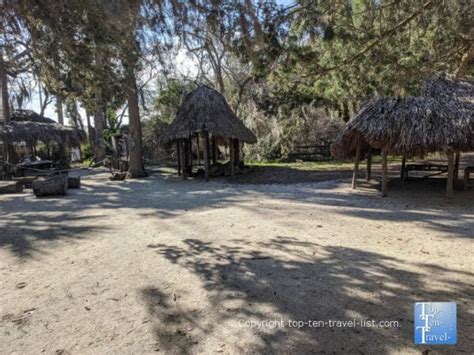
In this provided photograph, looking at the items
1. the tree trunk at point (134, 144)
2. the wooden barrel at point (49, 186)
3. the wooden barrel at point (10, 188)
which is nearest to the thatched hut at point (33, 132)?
the tree trunk at point (134, 144)

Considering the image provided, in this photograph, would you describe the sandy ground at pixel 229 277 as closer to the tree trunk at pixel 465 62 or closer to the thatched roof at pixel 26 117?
the tree trunk at pixel 465 62

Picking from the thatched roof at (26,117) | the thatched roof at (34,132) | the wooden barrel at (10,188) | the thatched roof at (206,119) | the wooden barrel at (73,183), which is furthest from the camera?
the thatched roof at (26,117)

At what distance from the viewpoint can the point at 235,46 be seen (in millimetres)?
6980

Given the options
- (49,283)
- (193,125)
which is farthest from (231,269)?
(193,125)

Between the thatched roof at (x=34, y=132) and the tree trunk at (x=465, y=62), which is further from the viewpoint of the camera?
the thatched roof at (x=34, y=132)

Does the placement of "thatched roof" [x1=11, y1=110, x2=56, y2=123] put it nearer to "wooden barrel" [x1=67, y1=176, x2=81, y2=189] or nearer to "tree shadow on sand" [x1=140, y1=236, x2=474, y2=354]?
"wooden barrel" [x1=67, y1=176, x2=81, y2=189]

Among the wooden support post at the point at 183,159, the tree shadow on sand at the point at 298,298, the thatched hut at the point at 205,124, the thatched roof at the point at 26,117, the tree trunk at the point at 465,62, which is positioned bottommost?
the tree shadow on sand at the point at 298,298

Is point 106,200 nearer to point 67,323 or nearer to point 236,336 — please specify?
point 67,323

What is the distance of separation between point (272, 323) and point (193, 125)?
12136 millimetres

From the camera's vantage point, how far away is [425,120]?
9.21m

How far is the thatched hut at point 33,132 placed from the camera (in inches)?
749

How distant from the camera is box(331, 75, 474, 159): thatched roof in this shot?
8.94 meters

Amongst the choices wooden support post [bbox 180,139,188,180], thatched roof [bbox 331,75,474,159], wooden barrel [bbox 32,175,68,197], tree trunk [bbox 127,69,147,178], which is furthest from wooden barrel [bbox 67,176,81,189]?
thatched roof [bbox 331,75,474,159]

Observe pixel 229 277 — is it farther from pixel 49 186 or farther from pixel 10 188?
pixel 10 188
